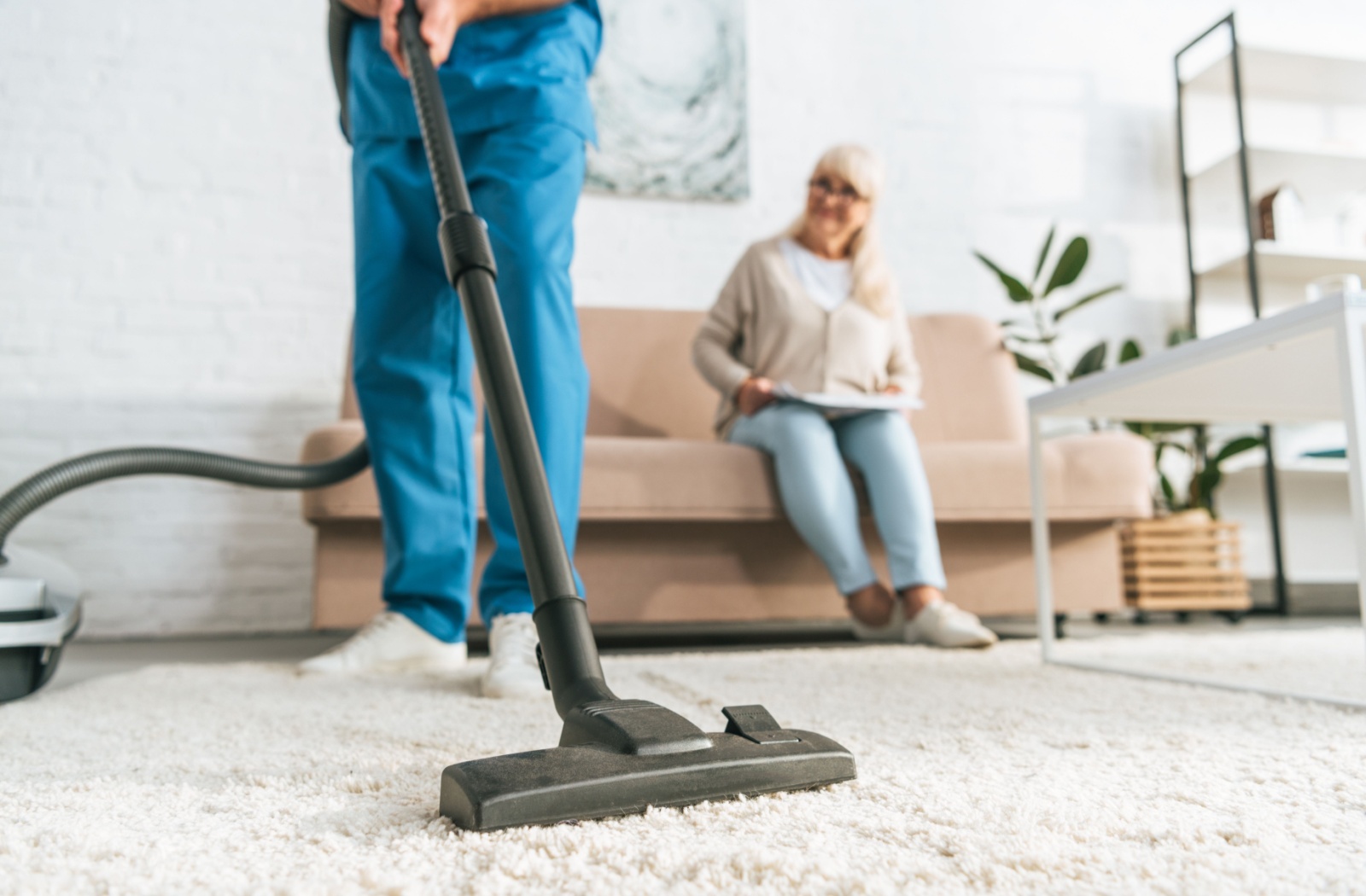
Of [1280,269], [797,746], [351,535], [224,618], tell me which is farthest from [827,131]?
[797,746]

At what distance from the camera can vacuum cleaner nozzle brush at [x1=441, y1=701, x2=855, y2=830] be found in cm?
40

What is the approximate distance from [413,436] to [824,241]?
1041 mm

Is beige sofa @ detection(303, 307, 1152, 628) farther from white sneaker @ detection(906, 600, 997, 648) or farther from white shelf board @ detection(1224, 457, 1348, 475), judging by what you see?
white shelf board @ detection(1224, 457, 1348, 475)

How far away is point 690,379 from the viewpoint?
2184mm

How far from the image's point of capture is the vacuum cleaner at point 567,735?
41 cm

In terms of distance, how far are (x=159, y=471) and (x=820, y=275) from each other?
1.23 m

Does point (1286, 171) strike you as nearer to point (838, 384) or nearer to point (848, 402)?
point (838, 384)

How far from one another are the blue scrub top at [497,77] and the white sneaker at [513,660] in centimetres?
58

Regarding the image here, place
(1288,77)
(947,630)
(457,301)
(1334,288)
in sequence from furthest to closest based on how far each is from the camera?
(1288,77) < (947,630) < (457,301) < (1334,288)

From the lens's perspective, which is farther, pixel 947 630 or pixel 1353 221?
pixel 1353 221

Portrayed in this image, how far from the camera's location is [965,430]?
2.24m

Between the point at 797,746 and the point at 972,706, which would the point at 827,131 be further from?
the point at 797,746

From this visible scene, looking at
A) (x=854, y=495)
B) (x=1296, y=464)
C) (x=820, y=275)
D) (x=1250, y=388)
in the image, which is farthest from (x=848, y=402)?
(x=1296, y=464)

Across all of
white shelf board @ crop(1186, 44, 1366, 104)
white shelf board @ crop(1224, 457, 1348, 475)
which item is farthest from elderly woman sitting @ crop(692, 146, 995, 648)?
white shelf board @ crop(1186, 44, 1366, 104)
